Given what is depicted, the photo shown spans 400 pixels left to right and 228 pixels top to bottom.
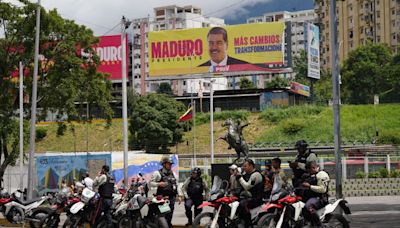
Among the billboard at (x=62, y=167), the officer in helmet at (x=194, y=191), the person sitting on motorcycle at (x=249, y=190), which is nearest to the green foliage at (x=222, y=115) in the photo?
the billboard at (x=62, y=167)

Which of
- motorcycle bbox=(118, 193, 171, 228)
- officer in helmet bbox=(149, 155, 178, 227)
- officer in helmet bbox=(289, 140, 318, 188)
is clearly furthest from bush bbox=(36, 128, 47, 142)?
officer in helmet bbox=(289, 140, 318, 188)

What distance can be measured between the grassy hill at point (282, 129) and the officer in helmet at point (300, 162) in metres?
50.3

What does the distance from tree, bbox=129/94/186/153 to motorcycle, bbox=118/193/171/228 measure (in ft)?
171

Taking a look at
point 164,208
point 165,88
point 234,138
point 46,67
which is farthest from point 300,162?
point 165,88

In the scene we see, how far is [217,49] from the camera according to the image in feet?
249

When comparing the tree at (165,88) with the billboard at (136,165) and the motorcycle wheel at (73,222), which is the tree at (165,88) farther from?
the motorcycle wheel at (73,222)

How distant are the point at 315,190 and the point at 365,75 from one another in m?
74.9

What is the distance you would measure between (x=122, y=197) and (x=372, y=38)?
3777 inches

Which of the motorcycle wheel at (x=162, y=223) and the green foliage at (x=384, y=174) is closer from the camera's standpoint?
the motorcycle wheel at (x=162, y=223)

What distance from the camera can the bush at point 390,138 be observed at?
203ft

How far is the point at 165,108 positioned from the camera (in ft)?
231

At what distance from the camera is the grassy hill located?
220 feet

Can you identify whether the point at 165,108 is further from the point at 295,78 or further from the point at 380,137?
the point at 295,78

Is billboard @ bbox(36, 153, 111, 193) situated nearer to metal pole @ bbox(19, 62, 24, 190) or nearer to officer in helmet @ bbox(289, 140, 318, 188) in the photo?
metal pole @ bbox(19, 62, 24, 190)
